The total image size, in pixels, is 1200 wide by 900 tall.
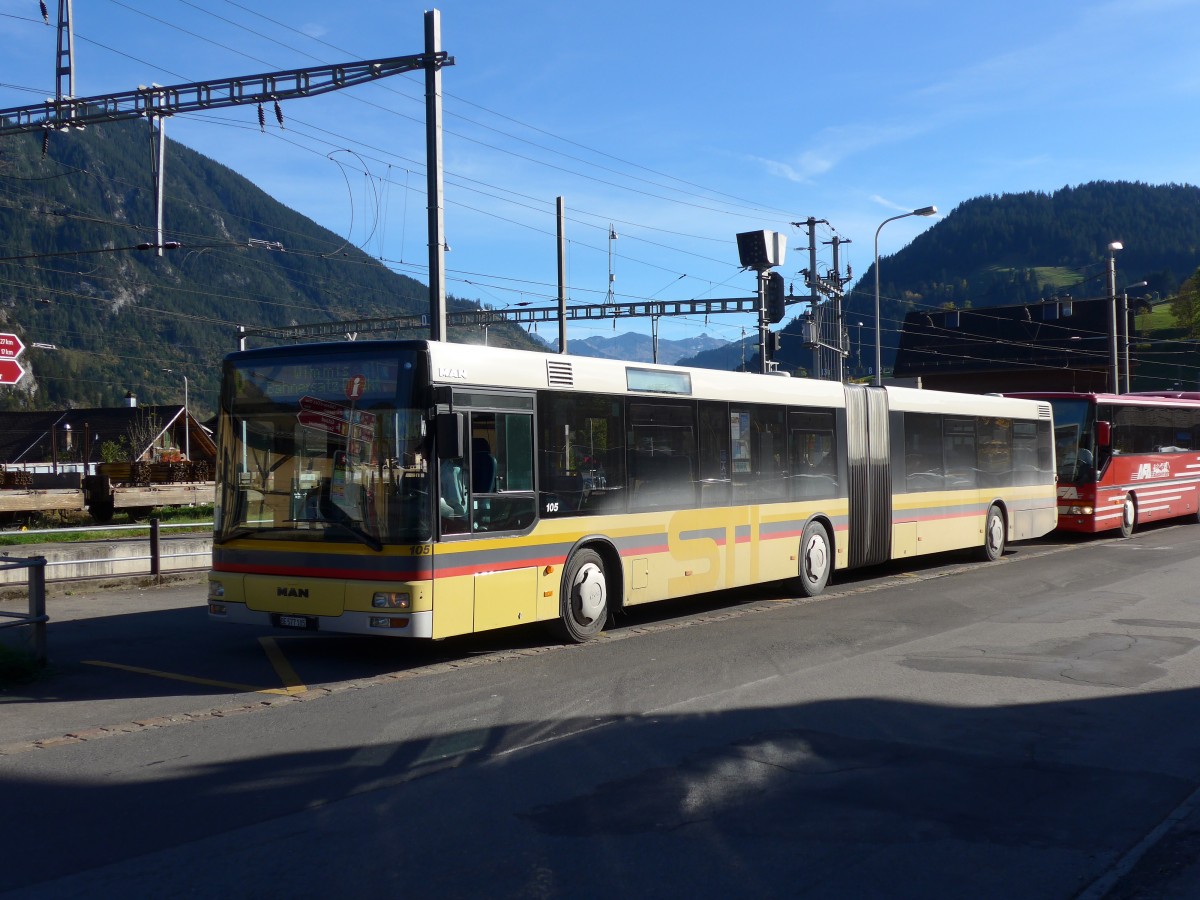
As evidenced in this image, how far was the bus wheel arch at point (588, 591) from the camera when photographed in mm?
11844

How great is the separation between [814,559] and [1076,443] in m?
12.4

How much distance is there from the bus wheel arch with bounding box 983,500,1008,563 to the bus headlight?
13543 mm

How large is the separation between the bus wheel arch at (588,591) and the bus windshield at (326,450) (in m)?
2.14

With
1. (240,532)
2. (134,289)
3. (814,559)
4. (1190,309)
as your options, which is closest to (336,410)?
(240,532)

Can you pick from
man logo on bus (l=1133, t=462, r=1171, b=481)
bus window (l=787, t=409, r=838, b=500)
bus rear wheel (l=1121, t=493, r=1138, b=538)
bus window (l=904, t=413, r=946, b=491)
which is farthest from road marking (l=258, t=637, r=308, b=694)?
man logo on bus (l=1133, t=462, r=1171, b=481)

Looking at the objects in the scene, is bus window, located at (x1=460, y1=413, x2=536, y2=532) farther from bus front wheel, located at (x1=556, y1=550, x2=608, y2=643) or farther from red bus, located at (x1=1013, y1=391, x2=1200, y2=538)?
red bus, located at (x1=1013, y1=391, x2=1200, y2=538)

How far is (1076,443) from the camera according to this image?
25.9 meters

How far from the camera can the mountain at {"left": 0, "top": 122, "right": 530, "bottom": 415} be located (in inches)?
5600

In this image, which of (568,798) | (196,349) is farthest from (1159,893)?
(196,349)

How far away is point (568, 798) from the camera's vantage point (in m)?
6.46

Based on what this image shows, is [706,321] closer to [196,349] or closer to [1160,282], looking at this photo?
[196,349]

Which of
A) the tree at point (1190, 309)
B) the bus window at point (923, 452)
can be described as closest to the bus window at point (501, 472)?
the bus window at point (923, 452)

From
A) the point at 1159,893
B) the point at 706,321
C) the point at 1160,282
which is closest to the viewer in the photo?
the point at 1159,893

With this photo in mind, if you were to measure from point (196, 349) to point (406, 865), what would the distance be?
152224 millimetres
